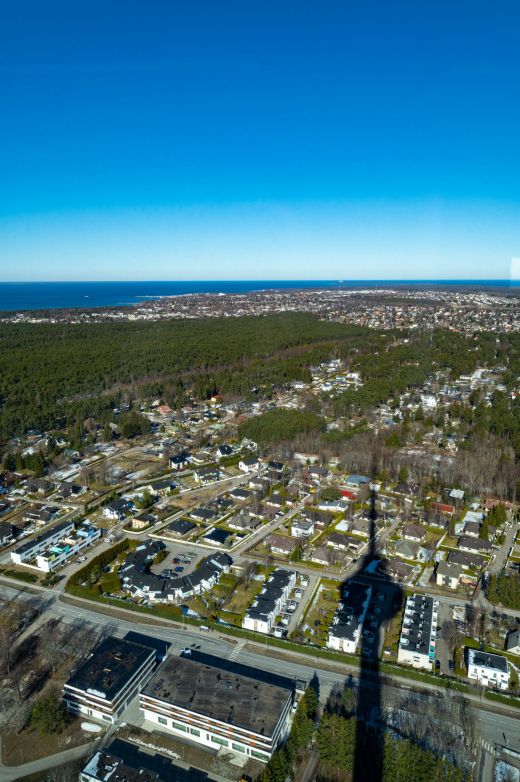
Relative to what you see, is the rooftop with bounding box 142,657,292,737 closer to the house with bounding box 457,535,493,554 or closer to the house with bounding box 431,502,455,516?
the house with bounding box 457,535,493,554

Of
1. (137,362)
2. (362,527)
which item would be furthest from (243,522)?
(137,362)

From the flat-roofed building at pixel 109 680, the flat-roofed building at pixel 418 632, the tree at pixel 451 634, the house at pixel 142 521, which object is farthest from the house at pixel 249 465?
the flat-roofed building at pixel 109 680

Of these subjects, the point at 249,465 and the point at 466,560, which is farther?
the point at 249,465

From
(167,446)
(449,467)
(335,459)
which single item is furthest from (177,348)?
(449,467)

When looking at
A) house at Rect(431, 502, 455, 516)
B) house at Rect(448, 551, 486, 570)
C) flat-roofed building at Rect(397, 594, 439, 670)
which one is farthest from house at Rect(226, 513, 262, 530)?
house at Rect(431, 502, 455, 516)

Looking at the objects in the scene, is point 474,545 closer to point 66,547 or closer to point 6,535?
point 66,547

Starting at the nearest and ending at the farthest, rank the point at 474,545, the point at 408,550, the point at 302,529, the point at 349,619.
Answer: the point at 349,619
the point at 408,550
the point at 474,545
the point at 302,529

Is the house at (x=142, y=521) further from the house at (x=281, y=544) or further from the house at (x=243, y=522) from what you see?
the house at (x=281, y=544)
